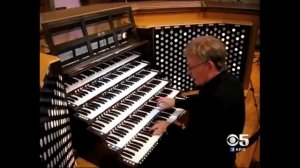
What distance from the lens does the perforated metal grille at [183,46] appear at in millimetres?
2924

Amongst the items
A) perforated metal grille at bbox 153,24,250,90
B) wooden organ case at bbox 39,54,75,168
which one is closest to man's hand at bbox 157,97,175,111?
perforated metal grille at bbox 153,24,250,90

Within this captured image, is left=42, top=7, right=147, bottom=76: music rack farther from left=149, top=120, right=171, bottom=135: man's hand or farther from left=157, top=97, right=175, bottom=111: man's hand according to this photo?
left=149, top=120, right=171, bottom=135: man's hand

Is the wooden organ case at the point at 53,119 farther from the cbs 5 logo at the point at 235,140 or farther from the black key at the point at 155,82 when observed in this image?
the black key at the point at 155,82

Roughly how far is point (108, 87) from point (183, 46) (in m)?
1.15

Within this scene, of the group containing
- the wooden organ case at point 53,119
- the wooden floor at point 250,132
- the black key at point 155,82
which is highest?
the wooden organ case at point 53,119

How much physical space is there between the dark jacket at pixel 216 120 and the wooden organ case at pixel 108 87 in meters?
0.37

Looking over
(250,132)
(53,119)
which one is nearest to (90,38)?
(53,119)

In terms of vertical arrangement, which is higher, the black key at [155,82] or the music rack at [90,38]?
the music rack at [90,38]

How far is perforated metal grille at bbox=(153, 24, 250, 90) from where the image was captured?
2.92 m

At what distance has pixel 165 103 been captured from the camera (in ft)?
7.89

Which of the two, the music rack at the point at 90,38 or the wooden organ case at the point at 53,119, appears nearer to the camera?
the wooden organ case at the point at 53,119

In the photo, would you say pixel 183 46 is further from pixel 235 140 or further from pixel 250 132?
pixel 235 140

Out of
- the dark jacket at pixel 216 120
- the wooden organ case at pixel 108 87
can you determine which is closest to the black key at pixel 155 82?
the wooden organ case at pixel 108 87

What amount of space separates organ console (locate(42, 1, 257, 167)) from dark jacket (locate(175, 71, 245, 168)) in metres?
0.37
